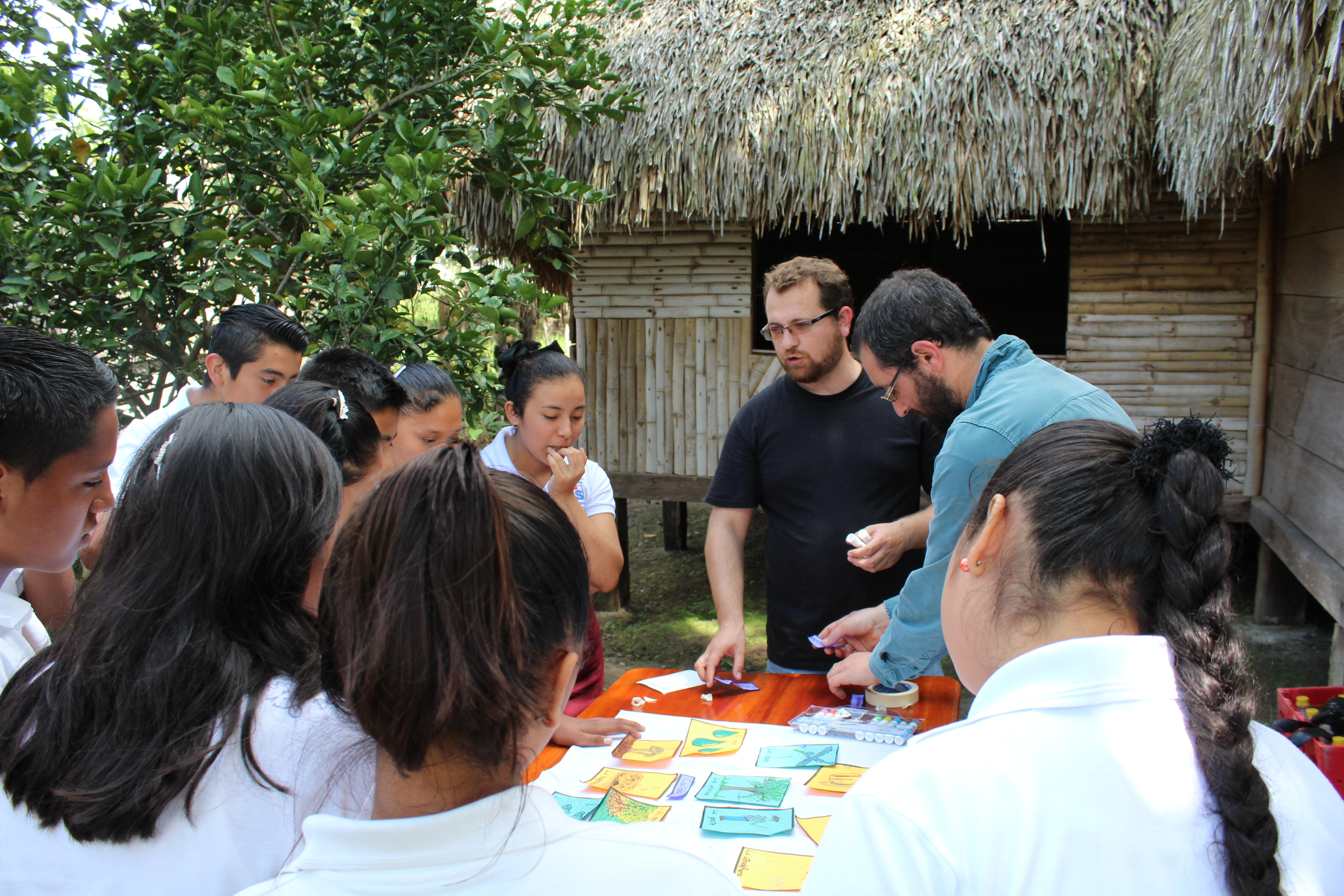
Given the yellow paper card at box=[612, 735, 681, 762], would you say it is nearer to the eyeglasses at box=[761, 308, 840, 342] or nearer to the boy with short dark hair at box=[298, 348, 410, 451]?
the boy with short dark hair at box=[298, 348, 410, 451]

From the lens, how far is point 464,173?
4.30 meters

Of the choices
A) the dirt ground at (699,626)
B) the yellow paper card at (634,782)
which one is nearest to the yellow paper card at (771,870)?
the yellow paper card at (634,782)

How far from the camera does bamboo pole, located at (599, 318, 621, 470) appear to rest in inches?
266

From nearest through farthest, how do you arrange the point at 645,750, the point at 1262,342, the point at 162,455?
the point at 162,455
the point at 645,750
the point at 1262,342

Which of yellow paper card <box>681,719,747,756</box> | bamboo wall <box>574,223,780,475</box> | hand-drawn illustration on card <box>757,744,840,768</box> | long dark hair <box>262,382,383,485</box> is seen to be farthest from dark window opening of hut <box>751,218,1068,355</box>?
hand-drawn illustration on card <box>757,744,840,768</box>

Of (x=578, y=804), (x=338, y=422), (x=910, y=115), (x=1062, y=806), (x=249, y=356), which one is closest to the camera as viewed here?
(x=1062, y=806)

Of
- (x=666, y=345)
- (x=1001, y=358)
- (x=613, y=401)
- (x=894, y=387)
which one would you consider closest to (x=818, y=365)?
(x=894, y=387)

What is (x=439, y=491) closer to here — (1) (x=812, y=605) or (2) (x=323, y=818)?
(2) (x=323, y=818)

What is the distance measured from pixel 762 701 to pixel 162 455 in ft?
5.53

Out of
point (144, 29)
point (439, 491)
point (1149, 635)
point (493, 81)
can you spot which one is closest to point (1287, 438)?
point (493, 81)

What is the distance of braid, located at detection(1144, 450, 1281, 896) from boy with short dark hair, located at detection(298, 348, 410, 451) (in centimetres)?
214

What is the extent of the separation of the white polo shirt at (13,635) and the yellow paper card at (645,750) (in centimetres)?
118

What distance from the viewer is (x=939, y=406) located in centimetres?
249

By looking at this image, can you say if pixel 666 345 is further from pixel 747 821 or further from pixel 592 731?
pixel 747 821
